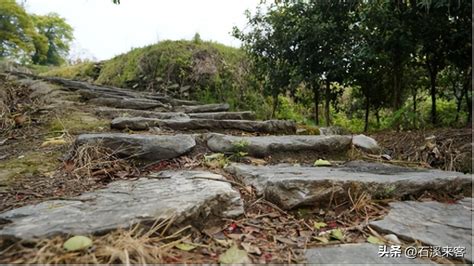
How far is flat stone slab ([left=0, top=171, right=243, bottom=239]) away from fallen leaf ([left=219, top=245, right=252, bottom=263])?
187 millimetres

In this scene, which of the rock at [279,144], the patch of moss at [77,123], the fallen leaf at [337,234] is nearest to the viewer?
the fallen leaf at [337,234]

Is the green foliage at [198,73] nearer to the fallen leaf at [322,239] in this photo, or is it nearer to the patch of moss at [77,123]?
the patch of moss at [77,123]

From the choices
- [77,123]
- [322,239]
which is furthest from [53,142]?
[322,239]

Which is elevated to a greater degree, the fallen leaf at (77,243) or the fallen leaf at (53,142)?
the fallen leaf at (53,142)

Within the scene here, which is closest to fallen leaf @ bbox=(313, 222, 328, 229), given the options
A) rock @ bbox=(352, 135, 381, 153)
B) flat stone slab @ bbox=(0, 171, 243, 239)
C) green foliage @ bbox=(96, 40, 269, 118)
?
flat stone slab @ bbox=(0, 171, 243, 239)

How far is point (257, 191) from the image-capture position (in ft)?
5.04

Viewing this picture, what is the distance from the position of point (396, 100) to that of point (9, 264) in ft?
14.5

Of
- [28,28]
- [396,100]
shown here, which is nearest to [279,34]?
[396,100]

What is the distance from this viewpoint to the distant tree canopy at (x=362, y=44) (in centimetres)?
362

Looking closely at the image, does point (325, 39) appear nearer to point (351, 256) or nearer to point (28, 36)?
point (351, 256)

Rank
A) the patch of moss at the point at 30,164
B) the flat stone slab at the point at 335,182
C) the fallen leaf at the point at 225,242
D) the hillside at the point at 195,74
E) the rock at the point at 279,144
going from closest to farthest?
the fallen leaf at the point at 225,242, the flat stone slab at the point at 335,182, the patch of moss at the point at 30,164, the rock at the point at 279,144, the hillside at the point at 195,74

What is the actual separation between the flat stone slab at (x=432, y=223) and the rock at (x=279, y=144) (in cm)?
77

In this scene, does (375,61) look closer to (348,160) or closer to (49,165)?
(348,160)

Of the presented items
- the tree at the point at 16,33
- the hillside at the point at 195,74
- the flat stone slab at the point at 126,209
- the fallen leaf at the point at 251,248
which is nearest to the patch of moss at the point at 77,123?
the flat stone slab at the point at 126,209
